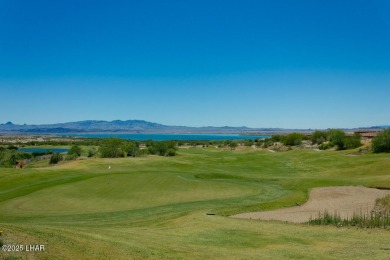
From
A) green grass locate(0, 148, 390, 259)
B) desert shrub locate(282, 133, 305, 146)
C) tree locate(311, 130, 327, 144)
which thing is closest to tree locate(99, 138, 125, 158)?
green grass locate(0, 148, 390, 259)

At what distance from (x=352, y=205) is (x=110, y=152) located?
82922 millimetres

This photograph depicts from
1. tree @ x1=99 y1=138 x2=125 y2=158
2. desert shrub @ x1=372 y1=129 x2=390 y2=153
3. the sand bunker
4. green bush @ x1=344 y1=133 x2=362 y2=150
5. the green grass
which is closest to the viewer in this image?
the green grass

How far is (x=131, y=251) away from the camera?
15938 mm

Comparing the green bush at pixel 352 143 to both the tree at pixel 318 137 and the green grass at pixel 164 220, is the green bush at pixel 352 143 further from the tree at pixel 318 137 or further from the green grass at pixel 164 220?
the tree at pixel 318 137

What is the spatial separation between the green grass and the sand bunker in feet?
4.74

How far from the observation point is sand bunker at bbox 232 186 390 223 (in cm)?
3011

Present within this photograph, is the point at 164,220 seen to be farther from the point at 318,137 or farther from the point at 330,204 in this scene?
the point at 318,137

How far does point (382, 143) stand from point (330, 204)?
173 feet

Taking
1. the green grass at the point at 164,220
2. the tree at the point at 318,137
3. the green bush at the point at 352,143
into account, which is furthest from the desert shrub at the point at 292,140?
the green grass at the point at 164,220

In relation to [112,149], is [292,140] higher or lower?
higher

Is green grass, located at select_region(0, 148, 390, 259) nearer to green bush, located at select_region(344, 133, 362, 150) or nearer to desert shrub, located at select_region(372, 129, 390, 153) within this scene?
desert shrub, located at select_region(372, 129, 390, 153)

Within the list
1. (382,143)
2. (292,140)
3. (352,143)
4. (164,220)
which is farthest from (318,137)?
(164,220)

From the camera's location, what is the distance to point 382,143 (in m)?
81.8

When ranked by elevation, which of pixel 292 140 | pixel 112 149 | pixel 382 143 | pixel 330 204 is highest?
pixel 382 143
